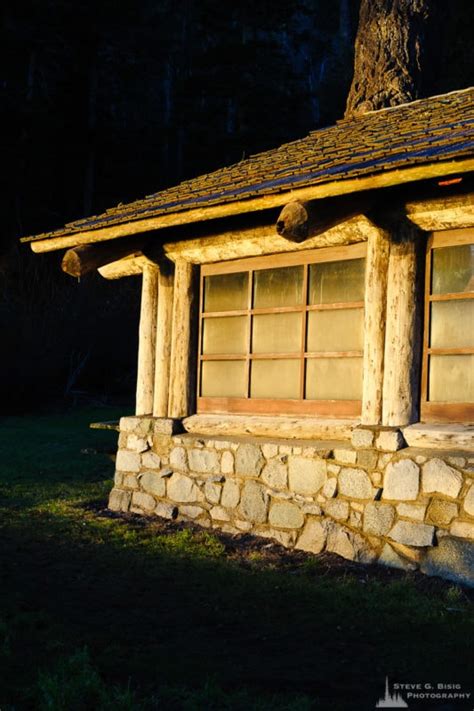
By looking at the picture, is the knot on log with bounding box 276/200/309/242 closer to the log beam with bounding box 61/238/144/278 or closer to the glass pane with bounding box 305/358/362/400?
the glass pane with bounding box 305/358/362/400

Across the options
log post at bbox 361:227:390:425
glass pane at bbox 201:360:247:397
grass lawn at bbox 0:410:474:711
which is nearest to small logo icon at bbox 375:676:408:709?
grass lawn at bbox 0:410:474:711

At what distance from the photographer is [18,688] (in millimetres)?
3842

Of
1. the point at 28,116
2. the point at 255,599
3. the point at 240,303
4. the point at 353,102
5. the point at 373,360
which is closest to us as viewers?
the point at 255,599

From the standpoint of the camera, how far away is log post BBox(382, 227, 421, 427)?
263 inches

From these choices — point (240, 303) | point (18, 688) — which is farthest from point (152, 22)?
point (18, 688)

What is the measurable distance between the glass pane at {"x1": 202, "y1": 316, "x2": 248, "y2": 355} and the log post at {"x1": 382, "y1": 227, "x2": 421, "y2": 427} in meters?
1.87

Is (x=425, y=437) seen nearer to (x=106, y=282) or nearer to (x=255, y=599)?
(x=255, y=599)

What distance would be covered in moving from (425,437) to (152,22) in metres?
27.6

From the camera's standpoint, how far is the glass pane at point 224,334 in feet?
26.9

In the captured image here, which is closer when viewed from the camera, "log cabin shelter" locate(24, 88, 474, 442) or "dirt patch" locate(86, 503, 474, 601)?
"dirt patch" locate(86, 503, 474, 601)

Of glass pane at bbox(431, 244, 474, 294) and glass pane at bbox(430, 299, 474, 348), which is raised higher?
glass pane at bbox(431, 244, 474, 294)

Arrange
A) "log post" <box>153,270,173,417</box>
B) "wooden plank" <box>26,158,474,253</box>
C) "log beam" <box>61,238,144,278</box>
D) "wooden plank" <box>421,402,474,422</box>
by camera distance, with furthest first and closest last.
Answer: "log post" <box>153,270,173,417</box> < "log beam" <box>61,238,144,278</box> < "wooden plank" <box>421,402,474,422</box> < "wooden plank" <box>26,158,474,253</box>

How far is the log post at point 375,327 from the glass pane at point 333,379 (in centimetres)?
25

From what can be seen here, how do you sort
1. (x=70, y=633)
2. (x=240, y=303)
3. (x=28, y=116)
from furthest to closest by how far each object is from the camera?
(x=28, y=116)
(x=240, y=303)
(x=70, y=633)
